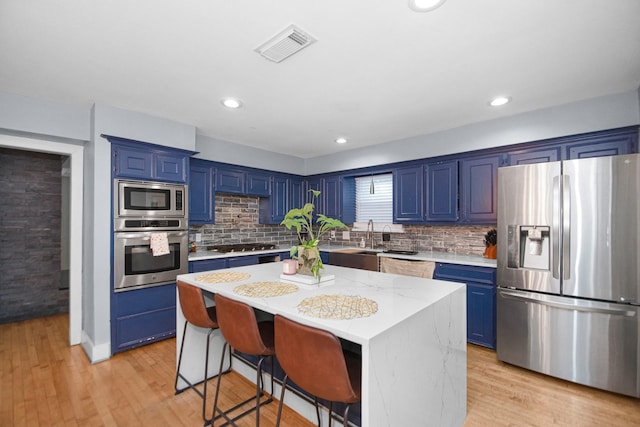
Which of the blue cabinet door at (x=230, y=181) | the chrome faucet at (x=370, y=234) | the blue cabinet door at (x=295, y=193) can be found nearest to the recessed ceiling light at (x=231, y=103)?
the blue cabinet door at (x=230, y=181)

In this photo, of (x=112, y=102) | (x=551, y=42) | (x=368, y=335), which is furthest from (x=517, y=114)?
(x=112, y=102)

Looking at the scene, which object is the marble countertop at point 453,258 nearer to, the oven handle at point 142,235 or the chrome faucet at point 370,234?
the chrome faucet at point 370,234

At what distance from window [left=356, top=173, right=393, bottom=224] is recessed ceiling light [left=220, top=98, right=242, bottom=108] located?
2602 millimetres

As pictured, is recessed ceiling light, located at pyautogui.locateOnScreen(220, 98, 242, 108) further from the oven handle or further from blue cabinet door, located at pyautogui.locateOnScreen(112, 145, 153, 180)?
the oven handle

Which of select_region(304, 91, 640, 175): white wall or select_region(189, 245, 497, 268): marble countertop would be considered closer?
select_region(304, 91, 640, 175): white wall

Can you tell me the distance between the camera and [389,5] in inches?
62.7

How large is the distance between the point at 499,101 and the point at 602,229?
1.40 metres

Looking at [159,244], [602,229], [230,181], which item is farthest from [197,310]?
[602,229]

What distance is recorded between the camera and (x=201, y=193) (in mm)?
4094

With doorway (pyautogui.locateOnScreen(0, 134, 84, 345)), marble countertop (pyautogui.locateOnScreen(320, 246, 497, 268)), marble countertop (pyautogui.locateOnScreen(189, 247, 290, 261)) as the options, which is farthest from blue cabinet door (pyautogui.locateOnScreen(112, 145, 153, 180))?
marble countertop (pyautogui.locateOnScreen(320, 246, 497, 268))

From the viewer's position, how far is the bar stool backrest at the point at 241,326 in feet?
5.36

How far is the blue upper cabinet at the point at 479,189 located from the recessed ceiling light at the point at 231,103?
8.91 feet

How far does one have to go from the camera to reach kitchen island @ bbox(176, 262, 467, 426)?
1.22 meters

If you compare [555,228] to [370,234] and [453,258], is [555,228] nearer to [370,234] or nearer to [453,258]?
[453,258]
